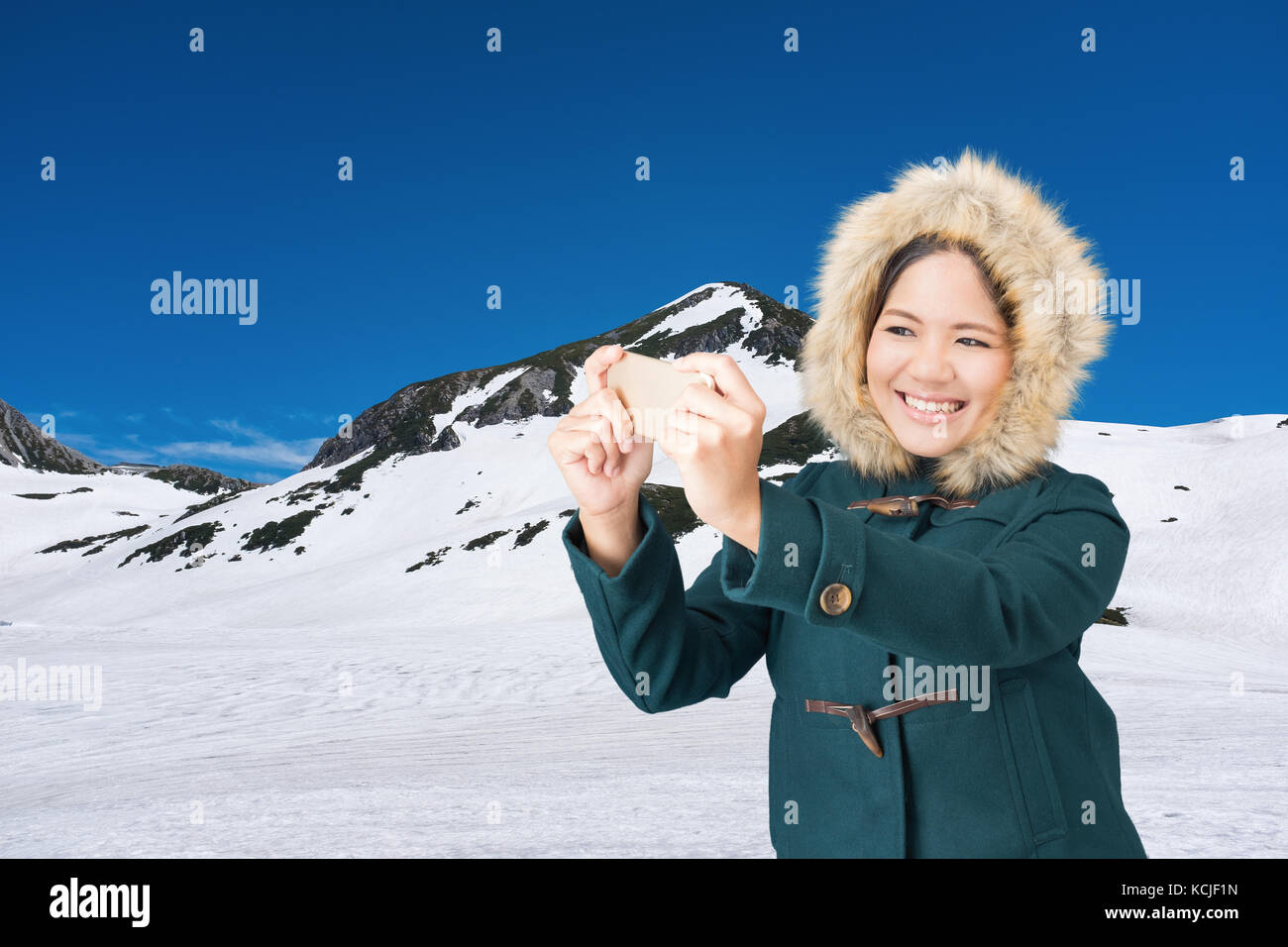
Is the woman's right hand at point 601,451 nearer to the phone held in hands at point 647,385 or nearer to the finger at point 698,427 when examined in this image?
the phone held in hands at point 647,385

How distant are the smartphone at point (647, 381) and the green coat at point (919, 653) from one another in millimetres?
252

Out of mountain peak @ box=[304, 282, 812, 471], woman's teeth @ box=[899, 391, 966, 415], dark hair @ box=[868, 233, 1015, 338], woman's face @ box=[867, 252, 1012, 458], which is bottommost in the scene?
woman's teeth @ box=[899, 391, 966, 415]

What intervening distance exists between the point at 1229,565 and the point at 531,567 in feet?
86.7

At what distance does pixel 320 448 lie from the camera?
378 ft

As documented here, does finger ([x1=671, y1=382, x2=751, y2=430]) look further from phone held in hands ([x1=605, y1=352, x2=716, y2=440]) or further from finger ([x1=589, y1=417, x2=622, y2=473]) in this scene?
finger ([x1=589, y1=417, x2=622, y2=473])

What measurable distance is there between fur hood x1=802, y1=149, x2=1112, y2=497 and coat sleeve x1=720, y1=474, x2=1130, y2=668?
55cm

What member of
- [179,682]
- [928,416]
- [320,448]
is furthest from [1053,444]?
[320,448]

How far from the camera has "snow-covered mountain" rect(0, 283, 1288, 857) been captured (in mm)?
6934

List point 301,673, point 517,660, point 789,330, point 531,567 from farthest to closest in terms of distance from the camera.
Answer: point 789,330 < point 531,567 < point 517,660 < point 301,673

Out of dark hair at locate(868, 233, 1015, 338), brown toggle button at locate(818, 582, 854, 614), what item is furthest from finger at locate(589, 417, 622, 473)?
dark hair at locate(868, 233, 1015, 338)

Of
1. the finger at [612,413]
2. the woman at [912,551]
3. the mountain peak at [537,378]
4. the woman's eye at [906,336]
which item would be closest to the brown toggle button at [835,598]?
the woman at [912,551]

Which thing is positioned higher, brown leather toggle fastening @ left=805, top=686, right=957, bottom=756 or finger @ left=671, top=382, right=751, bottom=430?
finger @ left=671, top=382, right=751, bottom=430

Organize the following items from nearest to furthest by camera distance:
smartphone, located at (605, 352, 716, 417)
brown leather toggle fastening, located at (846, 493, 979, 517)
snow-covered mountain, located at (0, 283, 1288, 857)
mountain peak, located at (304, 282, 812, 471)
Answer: smartphone, located at (605, 352, 716, 417) → brown leather toggle fastening, located at (846, 493, 979, 517) → snow-covered mountain, located at (0, 283, 1288, 857) → mountain peak, located at (304, 282, 812, 471)

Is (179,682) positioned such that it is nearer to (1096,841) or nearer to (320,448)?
(1096,841)
